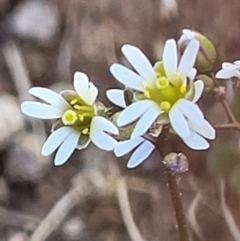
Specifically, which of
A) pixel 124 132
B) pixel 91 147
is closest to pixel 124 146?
pixel 124 132

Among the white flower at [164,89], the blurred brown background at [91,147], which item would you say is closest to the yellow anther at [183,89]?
the white flower at [164,89]

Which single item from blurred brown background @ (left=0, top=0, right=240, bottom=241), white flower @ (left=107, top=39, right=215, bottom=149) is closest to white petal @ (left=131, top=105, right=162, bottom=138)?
white flower @ (left=107, top=39, right=215, bottom=149)

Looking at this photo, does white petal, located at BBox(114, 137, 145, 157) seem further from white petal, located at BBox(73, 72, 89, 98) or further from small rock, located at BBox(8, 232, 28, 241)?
small rock, located at BBox(8, 232, 28, 241)

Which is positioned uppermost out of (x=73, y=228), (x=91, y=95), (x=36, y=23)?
(x=36, y=23)

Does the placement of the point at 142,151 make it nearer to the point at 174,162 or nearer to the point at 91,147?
the point at 174,162

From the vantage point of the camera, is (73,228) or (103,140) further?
(73,228)

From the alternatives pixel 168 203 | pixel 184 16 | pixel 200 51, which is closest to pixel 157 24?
pixel 184 16
